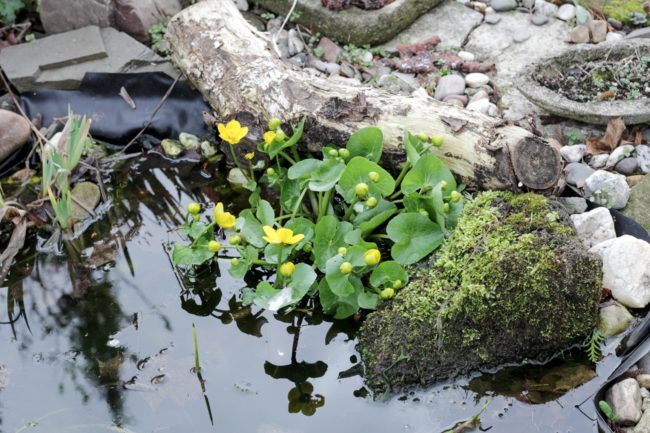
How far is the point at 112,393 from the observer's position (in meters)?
2.91

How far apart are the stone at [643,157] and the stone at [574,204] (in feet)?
2.06

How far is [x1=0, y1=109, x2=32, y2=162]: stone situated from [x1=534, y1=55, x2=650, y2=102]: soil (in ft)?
10.3

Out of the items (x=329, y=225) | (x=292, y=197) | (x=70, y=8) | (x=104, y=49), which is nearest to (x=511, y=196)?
(x=329, y=225)

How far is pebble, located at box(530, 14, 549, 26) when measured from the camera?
5070mm

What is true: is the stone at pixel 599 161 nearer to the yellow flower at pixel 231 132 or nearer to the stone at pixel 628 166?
the stone at pixel 628 166

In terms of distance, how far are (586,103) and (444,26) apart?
1.52 meters

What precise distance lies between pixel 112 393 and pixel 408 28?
345 centimetres

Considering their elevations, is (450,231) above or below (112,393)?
above

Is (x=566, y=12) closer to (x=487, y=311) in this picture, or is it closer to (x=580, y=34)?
(x=580, y=34)

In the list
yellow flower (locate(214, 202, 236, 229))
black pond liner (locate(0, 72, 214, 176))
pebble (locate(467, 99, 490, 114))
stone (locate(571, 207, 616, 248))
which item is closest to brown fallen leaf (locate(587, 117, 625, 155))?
pebble (locate(467, 99, 490, 114))

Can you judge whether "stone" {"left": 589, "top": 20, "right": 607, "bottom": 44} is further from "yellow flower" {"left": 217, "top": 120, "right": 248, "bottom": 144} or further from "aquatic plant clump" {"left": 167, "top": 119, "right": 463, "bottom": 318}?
"yellow flower" {"left": 217, "top": 120, "right": 248, "bottom": 144}

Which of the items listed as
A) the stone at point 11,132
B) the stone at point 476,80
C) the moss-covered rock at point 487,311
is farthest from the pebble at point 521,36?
the stone at point 11,132

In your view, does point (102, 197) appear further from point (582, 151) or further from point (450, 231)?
point (582, 151)

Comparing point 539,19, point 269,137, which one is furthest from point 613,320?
point 539,19
